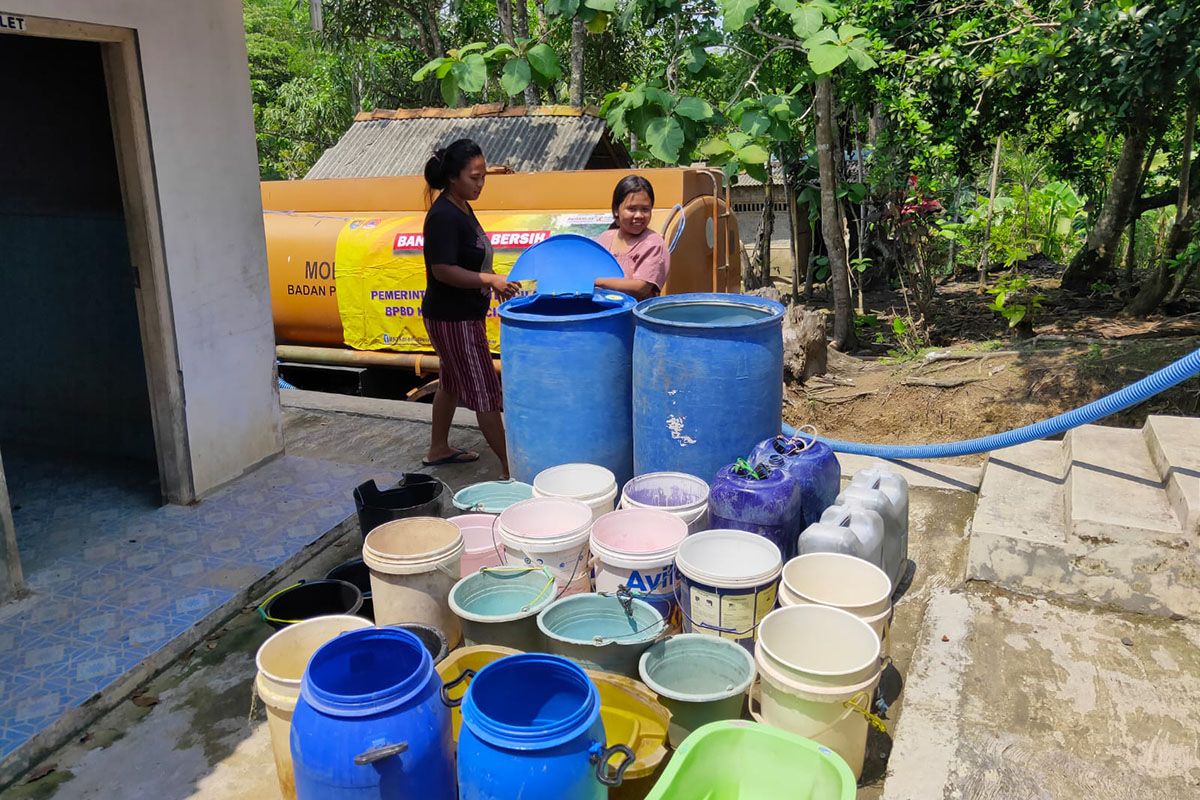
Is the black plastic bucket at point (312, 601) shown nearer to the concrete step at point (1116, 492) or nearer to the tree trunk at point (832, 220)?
the concrete step at point (1116, 492)

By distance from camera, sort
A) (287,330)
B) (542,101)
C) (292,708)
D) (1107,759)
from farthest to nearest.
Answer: (542,101), (287,330), (1107,759), (292,708)

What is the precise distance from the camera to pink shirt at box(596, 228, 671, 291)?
14.6ft

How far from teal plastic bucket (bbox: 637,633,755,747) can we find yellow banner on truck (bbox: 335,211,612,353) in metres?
4.06

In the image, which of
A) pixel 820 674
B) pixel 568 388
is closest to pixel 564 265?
pixel 568 388

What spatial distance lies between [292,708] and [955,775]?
197 cm

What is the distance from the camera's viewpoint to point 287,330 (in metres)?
7.58

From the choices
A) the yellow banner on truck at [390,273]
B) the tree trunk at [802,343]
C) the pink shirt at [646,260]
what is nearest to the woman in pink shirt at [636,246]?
the pink shirt at [646,260]

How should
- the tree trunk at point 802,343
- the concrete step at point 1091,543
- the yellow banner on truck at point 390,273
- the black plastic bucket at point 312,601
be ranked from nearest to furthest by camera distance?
1. the black plastic bucket at point 312,601
2. the concrete step at point 1091,543
3. the yellow banner on truck at point 390,273
4. the tree trunk at point 802,343

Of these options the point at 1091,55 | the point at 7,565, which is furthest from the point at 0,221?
the point at 1091,55

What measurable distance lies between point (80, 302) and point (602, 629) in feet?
13.0

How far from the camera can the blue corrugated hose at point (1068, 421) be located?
3.92 meters

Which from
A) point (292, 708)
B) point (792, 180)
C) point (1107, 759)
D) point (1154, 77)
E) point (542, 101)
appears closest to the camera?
point (292, 708)

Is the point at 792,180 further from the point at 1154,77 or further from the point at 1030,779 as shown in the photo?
the point at 1030,779

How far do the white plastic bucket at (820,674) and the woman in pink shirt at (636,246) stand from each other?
82.7 inches
